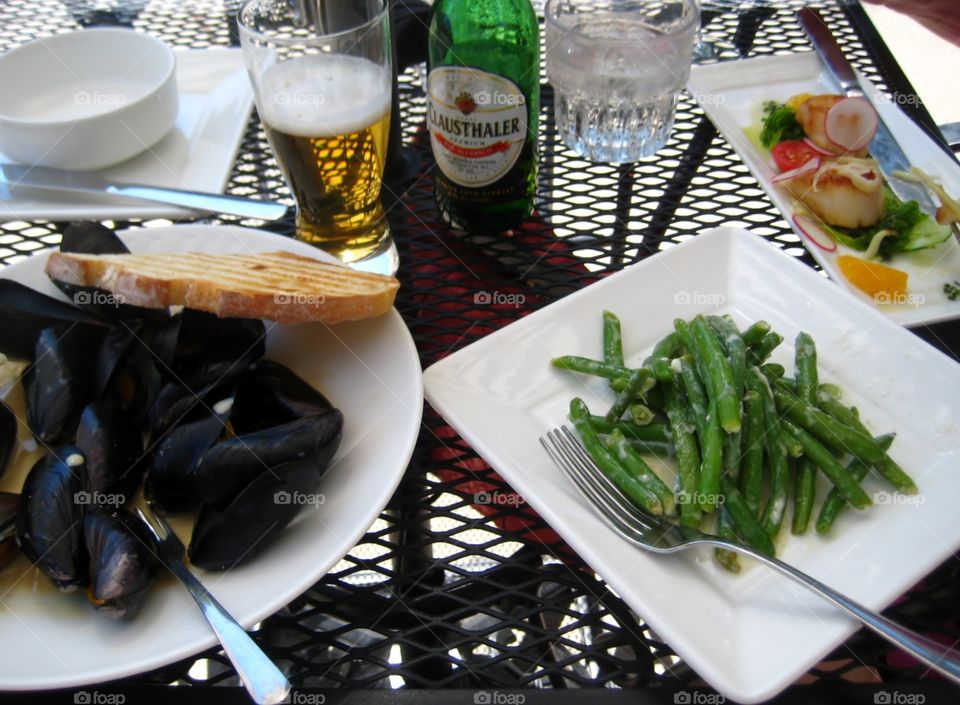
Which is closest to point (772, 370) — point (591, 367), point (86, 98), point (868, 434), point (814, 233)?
point (868, 434)

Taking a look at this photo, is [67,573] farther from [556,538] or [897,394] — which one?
[897,394]

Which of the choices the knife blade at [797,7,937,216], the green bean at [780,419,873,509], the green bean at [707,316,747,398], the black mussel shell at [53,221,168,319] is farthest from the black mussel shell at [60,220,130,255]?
the knife blade at [797,7,937,216]

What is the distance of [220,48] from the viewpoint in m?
1.95

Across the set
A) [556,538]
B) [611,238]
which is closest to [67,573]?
[556,538]

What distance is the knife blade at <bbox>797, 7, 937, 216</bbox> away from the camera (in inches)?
60.1

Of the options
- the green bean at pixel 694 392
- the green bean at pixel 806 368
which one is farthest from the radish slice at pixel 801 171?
the green bean at pixel 694 392

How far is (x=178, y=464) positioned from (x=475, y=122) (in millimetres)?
776

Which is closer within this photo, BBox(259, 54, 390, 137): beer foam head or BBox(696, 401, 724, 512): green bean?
BBox(696, 401, 724, 512): green bean

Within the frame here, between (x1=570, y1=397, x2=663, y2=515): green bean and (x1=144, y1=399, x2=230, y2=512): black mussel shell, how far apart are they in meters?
0.50

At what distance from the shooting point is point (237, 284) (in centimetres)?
105

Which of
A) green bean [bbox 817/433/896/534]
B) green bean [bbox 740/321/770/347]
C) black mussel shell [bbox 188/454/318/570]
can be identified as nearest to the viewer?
black mussel shell [bbox 188/454/318/570]

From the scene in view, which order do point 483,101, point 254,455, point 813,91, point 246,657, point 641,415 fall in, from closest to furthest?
1. point 246,657
2. point 254,455
3. point 641,415
4. point 483,101
5. point 813,91

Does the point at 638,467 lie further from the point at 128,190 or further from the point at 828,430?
the point at 128,190

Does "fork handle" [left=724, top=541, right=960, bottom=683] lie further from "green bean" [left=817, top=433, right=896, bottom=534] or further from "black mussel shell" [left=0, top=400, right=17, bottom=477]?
"black mussel shell" [left=0, top=400, right=17, bottom=477]
